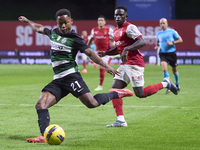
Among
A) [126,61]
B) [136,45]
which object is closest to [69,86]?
[126,61]

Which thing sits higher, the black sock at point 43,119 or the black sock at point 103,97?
the black sock at point 103,97

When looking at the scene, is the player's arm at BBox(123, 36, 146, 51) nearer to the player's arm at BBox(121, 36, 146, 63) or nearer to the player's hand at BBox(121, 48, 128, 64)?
the player's arm at BBox(121, 36, 146, 63)

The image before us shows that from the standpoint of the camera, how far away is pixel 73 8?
4684cm

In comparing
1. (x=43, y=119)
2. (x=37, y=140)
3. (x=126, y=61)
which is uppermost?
(x=126, y=61)

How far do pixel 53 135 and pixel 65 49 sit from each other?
1.43 metres

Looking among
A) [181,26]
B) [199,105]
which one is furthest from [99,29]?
[181,26]

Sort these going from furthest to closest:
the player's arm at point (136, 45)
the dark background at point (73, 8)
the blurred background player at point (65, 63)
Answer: the dark background at point (73, 8), the player's arm at point (136, 45), the blurred background player at point (65, 63)

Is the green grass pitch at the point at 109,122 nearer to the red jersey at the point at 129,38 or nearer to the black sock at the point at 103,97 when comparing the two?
the black sock at the point at 103,97

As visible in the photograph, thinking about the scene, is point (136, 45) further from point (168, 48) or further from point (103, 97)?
point (168, 48)

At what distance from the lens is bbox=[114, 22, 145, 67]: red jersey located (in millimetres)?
8789

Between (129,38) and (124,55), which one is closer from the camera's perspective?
(124,55)

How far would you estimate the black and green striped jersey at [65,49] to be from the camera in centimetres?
742

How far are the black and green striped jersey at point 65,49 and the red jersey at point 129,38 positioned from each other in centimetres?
159

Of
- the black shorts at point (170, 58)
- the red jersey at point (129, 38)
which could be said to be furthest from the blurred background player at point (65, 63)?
the black shorts at point (170, 58)
